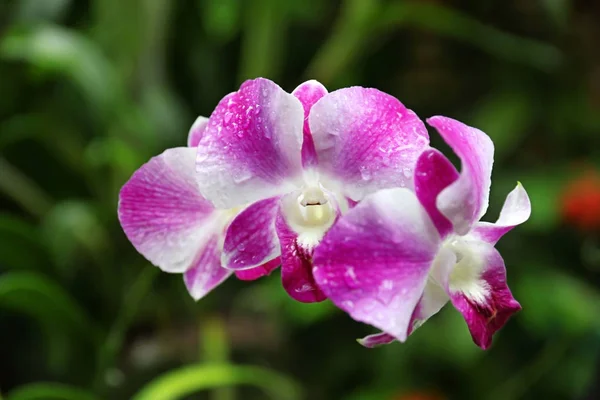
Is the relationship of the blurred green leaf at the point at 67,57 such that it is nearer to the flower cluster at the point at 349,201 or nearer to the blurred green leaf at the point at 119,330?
the blurred green leaf at the point at 119,330

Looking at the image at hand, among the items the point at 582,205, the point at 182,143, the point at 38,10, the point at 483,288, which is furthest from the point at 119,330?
→ the point at 582,205

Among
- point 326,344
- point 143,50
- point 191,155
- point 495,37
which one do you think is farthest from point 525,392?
point 191,155

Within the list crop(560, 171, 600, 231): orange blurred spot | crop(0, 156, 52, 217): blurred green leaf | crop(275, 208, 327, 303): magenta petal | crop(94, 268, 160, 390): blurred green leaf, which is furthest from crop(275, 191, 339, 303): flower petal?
crop(560, 171, 600, 231): orange blurred spot

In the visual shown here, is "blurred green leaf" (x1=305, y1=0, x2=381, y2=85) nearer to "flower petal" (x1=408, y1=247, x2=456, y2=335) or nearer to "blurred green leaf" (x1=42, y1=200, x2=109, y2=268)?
"blurred green leaf" (x1=42, y1=200, x2=109, y2=268)

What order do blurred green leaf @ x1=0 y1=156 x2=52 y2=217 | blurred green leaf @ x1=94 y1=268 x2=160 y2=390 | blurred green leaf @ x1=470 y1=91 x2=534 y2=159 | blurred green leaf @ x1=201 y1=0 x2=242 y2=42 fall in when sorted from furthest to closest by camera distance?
blurred green leaf @ x1=470 y1=91 x2=534 y2=159, blurred green leaf @ x1=201 y1=0 x2=242 y2=42, blurred green leaf @ x1=0 y1=156 x2=52 y2=217, blurred green leaf @ x1=94 y1=268 x2=160 y2=390

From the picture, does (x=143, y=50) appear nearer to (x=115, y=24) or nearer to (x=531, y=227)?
(x=115, y=24)

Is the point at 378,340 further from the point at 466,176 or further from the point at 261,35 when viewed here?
the point at 261,35
